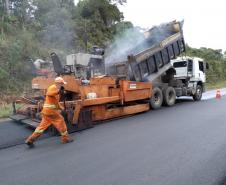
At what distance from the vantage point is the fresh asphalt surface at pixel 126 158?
3969 millimetres

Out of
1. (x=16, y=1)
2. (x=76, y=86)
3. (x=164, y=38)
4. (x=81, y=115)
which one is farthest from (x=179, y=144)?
(x=16, y=1)

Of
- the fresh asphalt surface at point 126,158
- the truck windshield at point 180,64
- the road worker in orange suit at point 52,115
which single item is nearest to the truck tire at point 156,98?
the fresh asphalt surface at point 126,158

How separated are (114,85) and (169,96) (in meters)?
3.66

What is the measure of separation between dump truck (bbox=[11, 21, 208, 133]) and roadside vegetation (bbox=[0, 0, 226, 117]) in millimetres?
2664

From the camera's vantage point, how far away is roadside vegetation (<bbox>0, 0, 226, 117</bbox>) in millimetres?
14484

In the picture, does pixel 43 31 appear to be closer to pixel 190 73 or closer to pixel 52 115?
pixel 190 73

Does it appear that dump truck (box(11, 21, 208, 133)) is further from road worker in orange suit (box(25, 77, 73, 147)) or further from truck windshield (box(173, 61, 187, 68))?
road worker in orange suit (box(25, 77, 73, 147))

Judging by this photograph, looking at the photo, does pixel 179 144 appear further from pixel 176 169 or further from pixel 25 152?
pixel 25 152

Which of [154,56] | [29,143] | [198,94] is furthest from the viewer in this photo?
[198,94]

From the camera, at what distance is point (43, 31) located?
18547 mm

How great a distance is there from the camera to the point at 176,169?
4.22 m

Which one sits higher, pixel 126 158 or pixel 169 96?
pixel 169 96

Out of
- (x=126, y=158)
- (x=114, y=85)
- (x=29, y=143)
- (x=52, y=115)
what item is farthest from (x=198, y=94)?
(x=29, y=143)

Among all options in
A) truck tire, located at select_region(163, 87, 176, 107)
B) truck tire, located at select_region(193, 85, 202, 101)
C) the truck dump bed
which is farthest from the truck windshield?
truck tire, located at select_region(163, 87, 176, 107)
